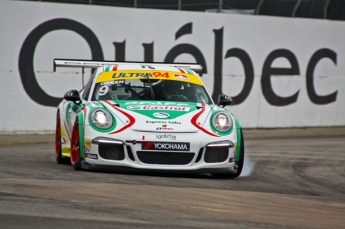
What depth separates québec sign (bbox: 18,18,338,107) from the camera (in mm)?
17938

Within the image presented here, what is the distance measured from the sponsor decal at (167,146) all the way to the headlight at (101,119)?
1.61 ft

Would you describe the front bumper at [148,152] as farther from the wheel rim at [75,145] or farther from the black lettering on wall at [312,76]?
the black lettering on wall at [312,76]

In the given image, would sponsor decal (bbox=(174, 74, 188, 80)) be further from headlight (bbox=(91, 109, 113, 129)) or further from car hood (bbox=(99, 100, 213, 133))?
headlight (bbox=(91, 109, 113, 129))

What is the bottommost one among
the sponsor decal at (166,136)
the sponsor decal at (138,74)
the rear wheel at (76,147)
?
the rear wheel at (76,147)

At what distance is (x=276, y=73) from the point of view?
2078cm

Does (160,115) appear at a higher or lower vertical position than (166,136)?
higher

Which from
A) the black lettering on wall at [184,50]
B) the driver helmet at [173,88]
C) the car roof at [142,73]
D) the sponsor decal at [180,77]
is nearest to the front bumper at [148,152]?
the driver helmet at [173,88]

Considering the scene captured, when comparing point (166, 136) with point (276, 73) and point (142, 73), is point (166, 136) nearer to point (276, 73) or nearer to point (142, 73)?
point (142, 73)

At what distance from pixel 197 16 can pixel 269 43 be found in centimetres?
197

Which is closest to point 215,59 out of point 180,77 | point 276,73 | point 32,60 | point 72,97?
point 276,73

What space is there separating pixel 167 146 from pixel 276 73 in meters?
11.2

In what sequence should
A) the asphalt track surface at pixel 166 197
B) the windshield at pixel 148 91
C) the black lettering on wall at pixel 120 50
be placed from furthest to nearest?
the black lettering on wall at pixel 120 50 → the windshield at pixel 148 91 → the asphalt track surface at pixel 166 197

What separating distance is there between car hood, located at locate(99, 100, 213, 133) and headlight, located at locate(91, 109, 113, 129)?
98 millimetres

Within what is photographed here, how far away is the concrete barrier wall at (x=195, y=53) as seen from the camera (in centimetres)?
1789
